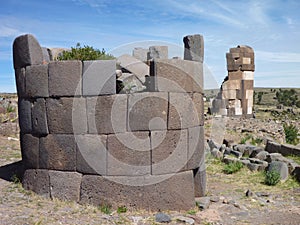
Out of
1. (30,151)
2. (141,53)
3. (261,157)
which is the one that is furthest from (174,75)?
(261,157)

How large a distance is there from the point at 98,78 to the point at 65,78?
60 cm

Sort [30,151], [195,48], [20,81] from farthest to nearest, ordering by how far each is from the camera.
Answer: [195,48], [20,81], [30,151]

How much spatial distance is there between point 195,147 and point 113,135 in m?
1.61

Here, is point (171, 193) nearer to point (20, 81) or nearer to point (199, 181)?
point (199, 181)

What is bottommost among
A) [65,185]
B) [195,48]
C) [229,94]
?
[65,185]

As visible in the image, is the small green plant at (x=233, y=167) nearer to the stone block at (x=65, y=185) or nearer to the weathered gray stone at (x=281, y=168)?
the weathered gray stone at (x=281, y=168)

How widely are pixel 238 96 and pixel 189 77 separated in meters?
14.0

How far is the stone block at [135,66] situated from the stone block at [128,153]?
123cm

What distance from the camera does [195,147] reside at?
20.6 feet

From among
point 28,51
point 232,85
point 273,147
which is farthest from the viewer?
point 232,85

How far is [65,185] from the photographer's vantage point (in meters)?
5.92

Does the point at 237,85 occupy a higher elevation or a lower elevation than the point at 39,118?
higher

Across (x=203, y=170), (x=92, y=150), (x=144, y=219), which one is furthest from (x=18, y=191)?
(x=203, y=170)

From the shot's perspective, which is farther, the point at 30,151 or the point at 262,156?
the point at 262,156
